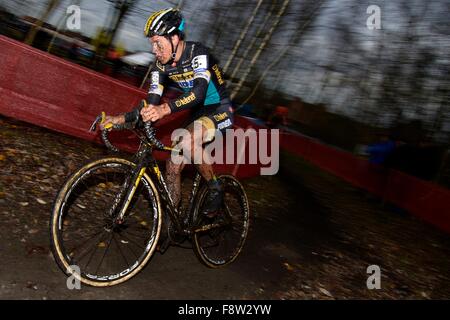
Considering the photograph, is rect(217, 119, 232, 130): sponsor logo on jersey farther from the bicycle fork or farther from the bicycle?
the bicycle fork

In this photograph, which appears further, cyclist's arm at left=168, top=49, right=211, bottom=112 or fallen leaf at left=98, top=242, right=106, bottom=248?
fallen leaf at left=98, top=242, right=106, bottom=248

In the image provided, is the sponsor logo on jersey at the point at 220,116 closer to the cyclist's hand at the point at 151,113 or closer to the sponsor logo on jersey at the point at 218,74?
the sponsor logo on jersey at the point at 218,74

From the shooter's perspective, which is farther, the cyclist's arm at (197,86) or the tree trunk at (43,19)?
the tree trunk at (43,19)

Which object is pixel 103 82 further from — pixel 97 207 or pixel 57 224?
pixel 57 224

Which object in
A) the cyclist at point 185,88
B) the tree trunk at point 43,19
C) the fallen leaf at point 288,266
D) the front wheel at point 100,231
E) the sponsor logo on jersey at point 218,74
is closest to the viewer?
the front wheel at point 100,231

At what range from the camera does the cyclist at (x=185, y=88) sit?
328 cm

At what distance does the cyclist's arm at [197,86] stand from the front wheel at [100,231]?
668mm

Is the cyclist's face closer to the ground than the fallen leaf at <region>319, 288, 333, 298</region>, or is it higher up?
higher up

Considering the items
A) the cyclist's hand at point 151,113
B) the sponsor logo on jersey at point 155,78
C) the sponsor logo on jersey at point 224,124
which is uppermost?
the sponsor logo on jersey at point 155,78

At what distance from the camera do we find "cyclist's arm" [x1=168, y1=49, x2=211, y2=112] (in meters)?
3.28

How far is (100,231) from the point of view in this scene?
12.6ft

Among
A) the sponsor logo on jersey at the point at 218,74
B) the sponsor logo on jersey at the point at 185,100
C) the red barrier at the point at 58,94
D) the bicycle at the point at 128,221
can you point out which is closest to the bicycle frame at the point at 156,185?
the bicycle at the point at 128,221

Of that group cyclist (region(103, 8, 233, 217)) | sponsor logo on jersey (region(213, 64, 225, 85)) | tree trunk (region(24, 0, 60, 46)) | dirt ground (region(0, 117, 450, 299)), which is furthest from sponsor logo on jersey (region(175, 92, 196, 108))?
tree trunk (region(24, 0, 60, 46))
